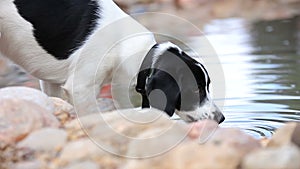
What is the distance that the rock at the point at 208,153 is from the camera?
8.62ft

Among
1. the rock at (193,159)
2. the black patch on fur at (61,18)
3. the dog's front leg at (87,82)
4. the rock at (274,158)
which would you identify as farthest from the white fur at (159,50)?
the rock at (274,158)

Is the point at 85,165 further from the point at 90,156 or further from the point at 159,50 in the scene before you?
the point at 159,50

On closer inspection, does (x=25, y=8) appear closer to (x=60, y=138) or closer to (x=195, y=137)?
(x=60, y=138)

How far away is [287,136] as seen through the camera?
2.84 m

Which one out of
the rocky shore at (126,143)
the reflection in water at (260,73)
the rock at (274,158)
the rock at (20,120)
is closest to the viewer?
the rock at (274,158)

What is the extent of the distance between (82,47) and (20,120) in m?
1.03

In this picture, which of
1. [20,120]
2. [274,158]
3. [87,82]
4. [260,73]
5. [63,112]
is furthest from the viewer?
[260,73]

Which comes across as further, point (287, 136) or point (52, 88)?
point (52, 88)

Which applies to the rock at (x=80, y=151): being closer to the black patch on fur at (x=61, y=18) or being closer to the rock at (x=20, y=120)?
the rock at (x=20, y=120)

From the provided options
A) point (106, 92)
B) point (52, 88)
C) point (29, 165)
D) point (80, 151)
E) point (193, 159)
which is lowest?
point (106, 92)

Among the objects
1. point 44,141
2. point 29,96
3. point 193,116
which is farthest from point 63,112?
point 193,116

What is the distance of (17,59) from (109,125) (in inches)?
57.6

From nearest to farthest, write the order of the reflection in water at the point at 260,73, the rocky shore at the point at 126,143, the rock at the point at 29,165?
the rocky shore at the point at 126,143
the rock at the point at 29,165
the reflection in water at the point at 260,73

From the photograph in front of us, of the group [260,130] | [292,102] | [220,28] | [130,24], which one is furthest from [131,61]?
[220,28]
